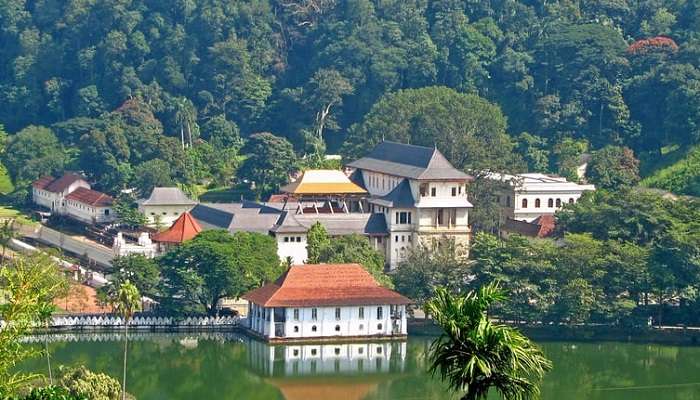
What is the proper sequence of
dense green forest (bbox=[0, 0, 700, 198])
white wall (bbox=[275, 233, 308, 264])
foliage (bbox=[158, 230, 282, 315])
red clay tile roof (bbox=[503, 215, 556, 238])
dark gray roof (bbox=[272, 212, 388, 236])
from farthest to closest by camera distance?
dense green forest (bbox=[0, 0, 700, 198])
red clay tile roof (bbox=[503, 215, 556, 238])
dark gray roof (bbox=[272, 212, 388, 236])
white wall (bbox=[275, 233, 308, 264])
foliage (bbox=[158, 230, 282, 315])

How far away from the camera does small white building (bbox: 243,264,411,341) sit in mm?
56938

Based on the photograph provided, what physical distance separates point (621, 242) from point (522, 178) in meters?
11.9

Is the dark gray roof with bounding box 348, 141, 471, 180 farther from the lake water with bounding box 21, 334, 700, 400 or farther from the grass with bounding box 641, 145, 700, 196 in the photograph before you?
the lake water with bounding box 21, 334, 700, 400

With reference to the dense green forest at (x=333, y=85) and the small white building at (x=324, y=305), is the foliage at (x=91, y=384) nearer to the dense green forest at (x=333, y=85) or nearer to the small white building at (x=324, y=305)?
the small white building at (x=324, y=305)

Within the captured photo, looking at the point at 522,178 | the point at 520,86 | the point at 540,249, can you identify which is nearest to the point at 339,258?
the point at 540,249

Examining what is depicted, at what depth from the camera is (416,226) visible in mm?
67750

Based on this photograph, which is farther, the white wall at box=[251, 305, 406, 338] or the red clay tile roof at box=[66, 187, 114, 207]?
the red clay tile roof at box=[66, 187, 114, 207]

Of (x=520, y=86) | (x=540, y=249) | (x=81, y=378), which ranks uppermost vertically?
(x=520, y=86)

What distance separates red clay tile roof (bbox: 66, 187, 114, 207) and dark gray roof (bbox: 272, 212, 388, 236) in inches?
441

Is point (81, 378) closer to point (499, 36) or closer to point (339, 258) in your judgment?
point (339, 258)

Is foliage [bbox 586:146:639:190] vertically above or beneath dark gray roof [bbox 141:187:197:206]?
above


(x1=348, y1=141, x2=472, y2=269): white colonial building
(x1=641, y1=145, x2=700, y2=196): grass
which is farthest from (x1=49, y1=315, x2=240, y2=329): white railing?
(x1=641, y1=145, x2=700, y2=196): grass

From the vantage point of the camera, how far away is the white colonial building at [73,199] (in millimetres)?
76688

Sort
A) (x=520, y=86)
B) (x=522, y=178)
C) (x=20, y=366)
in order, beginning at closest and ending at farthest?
(x=20, y=366) → (x=522, y=178) → (x=520, y=86)
